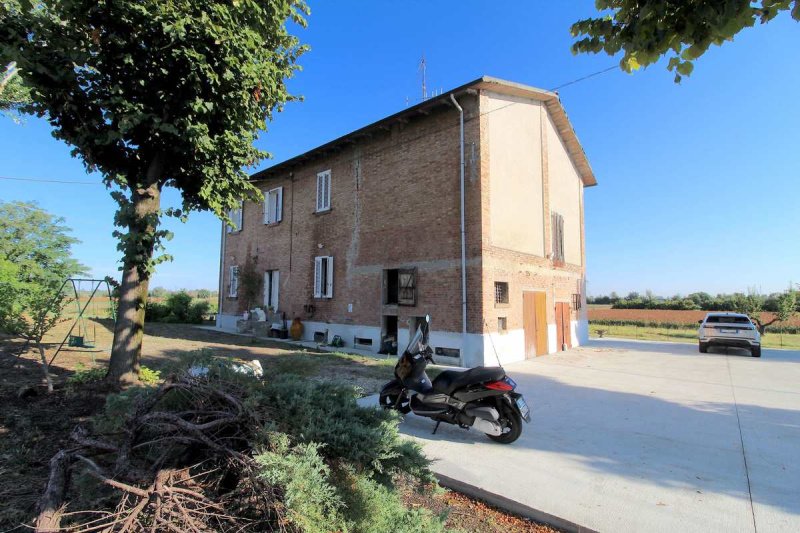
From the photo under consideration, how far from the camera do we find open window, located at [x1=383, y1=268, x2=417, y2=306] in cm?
1176

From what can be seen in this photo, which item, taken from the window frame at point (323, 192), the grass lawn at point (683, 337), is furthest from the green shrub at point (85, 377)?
the grass lawn at point (683, 337)

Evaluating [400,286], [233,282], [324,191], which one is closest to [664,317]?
[400,286]

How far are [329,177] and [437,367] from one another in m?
8.89

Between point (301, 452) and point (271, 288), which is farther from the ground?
point (271, 288)

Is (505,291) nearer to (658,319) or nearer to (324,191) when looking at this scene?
(324,191)

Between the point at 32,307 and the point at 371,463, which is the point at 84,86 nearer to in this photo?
the point at 32,307

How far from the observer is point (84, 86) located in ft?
17.0

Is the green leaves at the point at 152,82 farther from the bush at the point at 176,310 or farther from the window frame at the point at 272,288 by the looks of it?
the bush at the point at 176,310

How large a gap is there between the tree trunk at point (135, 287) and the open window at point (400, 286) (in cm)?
723

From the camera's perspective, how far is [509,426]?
457 centimetres

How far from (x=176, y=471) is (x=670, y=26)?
4399mm

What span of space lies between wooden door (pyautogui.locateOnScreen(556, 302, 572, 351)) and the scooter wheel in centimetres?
1045

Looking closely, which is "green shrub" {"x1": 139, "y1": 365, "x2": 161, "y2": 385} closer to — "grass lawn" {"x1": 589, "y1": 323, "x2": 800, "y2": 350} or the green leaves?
the green leaves

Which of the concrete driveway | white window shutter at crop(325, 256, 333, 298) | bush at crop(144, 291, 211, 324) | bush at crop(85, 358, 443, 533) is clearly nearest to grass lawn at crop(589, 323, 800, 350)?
the concrete driveway
